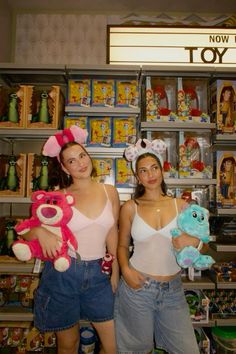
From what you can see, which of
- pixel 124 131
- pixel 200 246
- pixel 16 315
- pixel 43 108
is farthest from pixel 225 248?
pixel 43 108

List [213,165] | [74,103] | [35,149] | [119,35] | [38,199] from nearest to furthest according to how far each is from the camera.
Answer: [38,199] < [74,103] < [213,165] < [35,149] < [119,35]

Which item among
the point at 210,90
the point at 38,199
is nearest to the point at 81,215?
the point at 38,199

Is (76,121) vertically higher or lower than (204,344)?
higher

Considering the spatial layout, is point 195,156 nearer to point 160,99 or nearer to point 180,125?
point 180,125

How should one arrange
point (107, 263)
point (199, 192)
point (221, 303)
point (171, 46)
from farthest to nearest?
point (171, 46) → point (199, 192) → point (221, 303) → point (107, 263)

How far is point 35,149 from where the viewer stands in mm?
2686

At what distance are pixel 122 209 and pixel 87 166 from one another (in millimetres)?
330

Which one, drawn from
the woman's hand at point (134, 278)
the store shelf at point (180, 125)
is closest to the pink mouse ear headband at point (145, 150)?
the store shelf at point (180, 125)

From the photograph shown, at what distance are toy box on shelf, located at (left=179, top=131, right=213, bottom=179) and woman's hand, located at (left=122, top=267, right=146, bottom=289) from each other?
97cm

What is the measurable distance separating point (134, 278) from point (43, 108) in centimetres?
144

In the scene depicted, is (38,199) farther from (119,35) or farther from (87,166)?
(119,35)

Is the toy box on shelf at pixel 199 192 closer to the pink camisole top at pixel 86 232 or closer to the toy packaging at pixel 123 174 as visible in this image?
the toy packaging at pixel 123 174

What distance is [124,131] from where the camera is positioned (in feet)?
7.43

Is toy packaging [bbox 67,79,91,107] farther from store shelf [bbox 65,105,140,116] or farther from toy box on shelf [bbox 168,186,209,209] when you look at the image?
toy box on shelf [bbox 168,186,209,209]
